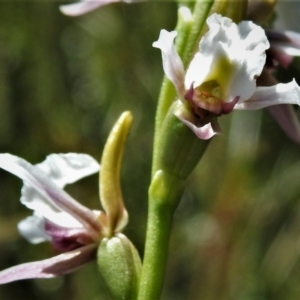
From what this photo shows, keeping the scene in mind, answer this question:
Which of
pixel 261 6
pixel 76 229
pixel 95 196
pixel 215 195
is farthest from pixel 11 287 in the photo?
pixel 261 6

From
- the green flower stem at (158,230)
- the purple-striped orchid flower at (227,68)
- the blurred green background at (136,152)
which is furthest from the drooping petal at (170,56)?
the blurred green background at (136,152)

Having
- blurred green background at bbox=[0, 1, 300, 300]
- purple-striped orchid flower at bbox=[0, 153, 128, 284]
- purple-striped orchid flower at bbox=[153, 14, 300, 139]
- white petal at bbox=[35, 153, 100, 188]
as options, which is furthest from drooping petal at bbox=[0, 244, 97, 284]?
blurred green background at bbox=[0, 1, 300, 300]

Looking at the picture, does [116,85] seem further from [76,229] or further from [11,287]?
[76,229]

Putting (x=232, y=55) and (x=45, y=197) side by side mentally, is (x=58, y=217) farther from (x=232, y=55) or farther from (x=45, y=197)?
(x=232, y=55)

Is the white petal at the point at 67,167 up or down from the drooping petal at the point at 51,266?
up

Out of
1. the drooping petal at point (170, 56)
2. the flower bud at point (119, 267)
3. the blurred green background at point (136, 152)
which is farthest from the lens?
the blurred green background at point (136, 152)

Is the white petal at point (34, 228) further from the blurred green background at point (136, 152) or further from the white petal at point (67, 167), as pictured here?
the blurred green background at point (136, 152)

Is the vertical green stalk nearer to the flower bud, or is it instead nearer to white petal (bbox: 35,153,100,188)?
the flower bud
